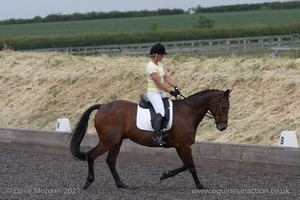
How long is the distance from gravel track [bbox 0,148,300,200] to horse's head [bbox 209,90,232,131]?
99 cm

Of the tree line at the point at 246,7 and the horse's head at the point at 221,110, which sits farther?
the tree line at the point at 246,7

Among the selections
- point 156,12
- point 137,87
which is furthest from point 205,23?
point 156,12

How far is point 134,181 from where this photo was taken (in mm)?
15359

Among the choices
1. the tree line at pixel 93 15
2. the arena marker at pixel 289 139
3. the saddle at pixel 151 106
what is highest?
the saddle at pixel 151 106

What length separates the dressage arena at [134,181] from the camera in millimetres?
13602

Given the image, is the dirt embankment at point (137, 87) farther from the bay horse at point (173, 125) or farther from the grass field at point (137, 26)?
the grass field at point (137, 26)

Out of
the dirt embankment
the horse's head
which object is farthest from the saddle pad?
the dirt embankment

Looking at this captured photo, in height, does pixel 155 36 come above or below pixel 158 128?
below

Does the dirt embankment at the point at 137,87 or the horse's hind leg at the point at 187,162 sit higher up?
the horse's hind leg at the point at 187,162

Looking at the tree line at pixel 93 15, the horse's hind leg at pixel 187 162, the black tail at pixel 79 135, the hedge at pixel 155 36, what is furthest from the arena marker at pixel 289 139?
the tree line at pixel 93 15

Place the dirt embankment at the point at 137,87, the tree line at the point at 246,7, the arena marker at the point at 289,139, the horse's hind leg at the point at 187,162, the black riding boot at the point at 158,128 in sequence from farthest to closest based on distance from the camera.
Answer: the tree line at the point at 246,7 < the dirt embankment at the point at 137,87 < the arena marker at the point at 289,139 < the black riding boot at the point at 158,128 < the horse's hind leg at the point at 187,162

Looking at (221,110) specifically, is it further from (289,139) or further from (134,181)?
(134,181)

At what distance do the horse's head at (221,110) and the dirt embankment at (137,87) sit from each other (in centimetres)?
332

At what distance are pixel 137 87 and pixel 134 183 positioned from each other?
29.9ft
